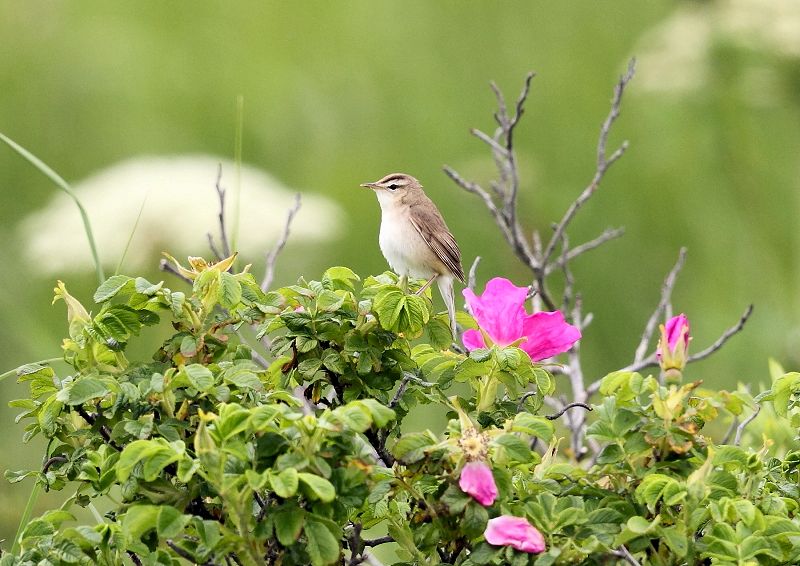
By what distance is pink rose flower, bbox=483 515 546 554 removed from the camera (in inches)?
63.8

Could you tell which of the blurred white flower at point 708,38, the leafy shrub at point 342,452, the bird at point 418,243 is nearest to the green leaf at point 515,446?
the leafy shrub at point 342,452

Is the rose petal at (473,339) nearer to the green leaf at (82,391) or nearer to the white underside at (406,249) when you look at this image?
the green leaf at (82,391)

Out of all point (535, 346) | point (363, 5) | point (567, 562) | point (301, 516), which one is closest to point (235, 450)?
point (301, 516)

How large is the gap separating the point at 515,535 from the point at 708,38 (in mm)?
4002

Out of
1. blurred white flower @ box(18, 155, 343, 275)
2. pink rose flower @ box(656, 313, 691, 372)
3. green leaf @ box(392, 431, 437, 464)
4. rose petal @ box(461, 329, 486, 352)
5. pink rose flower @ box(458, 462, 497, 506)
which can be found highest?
pink rose flower @ box(656, 313, 691, 372)

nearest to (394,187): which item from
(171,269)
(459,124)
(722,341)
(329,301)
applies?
(722,341)

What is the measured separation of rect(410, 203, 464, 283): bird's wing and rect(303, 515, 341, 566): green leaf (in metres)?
2.18

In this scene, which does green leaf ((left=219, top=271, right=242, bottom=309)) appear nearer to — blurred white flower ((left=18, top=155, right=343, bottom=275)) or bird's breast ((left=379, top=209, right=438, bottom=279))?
bird's breast ((left=379, top=209, right=438, bottom=279))

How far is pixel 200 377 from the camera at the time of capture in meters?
1.67

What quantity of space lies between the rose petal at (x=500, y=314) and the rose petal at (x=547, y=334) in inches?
1.4

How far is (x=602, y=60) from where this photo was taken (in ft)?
22.1

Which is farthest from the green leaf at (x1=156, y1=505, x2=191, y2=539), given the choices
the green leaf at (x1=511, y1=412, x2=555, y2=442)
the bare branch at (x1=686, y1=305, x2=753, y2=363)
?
the bare branch at (x1=686, y1=305, x2=753, y2=363)

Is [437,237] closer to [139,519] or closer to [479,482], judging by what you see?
[479,482]

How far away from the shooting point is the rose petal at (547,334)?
1988 mm
